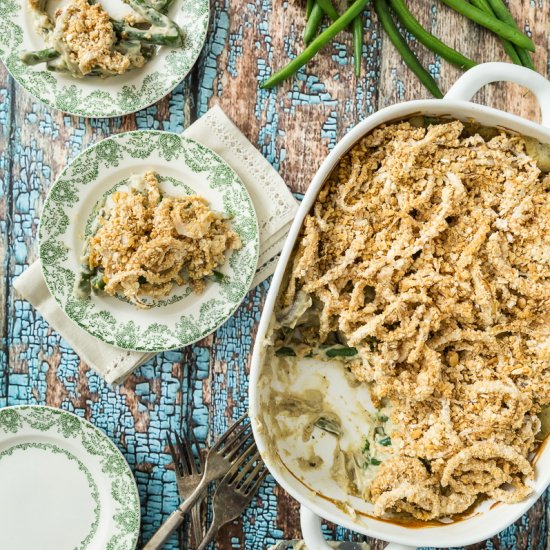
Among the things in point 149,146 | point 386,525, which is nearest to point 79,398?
point 149,146

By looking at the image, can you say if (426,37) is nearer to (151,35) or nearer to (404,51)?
(404,51)

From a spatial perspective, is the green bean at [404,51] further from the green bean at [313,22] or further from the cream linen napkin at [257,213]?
the cream linen napkin at [257,213]

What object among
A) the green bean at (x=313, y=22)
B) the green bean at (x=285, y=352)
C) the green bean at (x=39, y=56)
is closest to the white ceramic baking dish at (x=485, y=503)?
the green bean at (x=285, y=352)

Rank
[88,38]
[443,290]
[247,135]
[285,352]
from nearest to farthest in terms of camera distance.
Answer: [443,290]
[285,352]
[88,38]
[247,135]

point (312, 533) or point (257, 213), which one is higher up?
point (257, 213)

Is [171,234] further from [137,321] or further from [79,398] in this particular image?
[79,398]

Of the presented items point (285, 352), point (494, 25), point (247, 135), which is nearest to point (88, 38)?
point (247, 135)

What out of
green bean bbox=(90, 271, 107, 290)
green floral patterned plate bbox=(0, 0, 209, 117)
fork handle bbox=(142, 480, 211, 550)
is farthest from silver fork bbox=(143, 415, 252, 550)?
green floral patterned plate bbox=(0, 0, 209, 117)
